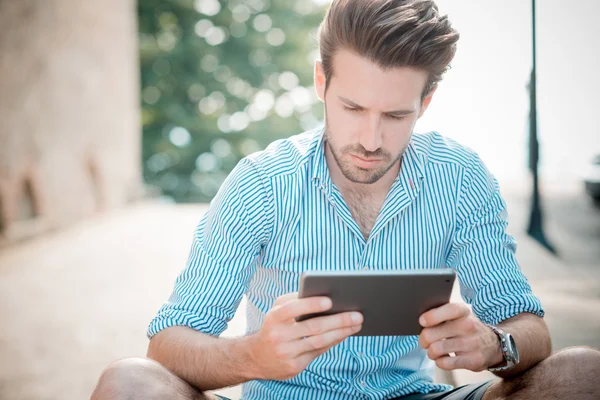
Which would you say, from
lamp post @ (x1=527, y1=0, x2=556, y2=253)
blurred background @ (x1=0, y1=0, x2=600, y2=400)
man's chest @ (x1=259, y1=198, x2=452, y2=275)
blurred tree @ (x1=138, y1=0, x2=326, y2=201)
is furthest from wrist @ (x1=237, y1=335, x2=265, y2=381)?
blurred tree @ (x1=138, y1=0, x2=326, y2=201)

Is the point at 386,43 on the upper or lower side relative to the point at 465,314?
upper

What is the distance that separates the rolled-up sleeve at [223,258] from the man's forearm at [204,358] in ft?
0.20

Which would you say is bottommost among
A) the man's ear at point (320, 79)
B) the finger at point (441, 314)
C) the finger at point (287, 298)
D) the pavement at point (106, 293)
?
the pavement at point (106, 293)

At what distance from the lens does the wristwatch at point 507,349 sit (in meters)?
1.84

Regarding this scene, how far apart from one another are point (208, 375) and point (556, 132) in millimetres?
4076

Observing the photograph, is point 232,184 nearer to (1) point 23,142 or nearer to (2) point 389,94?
(2) point 389,94

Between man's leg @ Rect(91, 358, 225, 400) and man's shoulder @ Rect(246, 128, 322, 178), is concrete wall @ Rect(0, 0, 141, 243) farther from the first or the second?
man's leg @ Rect(91, 358, 225, 400)

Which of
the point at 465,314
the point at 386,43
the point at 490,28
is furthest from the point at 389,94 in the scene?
the point at 490,28

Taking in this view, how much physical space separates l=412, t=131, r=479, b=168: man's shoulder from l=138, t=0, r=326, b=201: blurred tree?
57.8ft

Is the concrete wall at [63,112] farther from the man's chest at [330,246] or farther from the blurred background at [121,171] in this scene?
the man's chest at [330,246]

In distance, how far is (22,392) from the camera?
3.42m

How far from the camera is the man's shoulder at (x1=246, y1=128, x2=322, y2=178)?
7.02ft

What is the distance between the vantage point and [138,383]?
5.55ft

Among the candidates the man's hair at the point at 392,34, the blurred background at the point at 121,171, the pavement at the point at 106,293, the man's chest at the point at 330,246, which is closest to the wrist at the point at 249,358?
the man's chest at the point at 330,246
